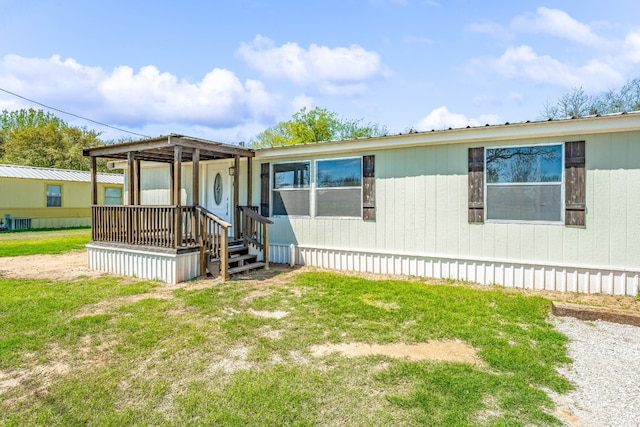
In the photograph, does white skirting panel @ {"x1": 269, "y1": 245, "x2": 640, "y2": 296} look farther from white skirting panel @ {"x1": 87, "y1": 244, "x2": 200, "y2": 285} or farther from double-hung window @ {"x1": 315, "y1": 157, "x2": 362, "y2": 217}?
white skirting panel @ {"x1": 87, "y1": 244, "x2": 200, "y2": 285}

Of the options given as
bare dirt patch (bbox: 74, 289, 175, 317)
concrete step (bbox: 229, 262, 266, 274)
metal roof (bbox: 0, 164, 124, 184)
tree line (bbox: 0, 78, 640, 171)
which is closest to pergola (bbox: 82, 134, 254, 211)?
concrete step (bbox: 229, 262, 266, 274)

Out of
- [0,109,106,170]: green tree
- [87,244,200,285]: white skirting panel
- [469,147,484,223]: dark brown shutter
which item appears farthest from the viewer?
[0,109,106,170]: green tree

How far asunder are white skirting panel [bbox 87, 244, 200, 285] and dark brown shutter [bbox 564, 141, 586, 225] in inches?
240

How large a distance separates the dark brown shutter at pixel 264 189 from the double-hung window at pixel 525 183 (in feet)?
14.5

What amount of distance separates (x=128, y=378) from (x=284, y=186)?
5426 mm

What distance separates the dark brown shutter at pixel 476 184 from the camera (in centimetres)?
591

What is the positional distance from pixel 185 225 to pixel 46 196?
594 inches

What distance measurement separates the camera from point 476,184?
594cm

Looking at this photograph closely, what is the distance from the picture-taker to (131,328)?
3973 mm

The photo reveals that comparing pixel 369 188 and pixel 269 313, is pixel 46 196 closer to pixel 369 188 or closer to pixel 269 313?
pixel 369 188

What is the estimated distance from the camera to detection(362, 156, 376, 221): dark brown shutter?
684 cm

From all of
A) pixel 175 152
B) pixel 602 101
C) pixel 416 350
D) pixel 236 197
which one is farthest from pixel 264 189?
pixel 602 101

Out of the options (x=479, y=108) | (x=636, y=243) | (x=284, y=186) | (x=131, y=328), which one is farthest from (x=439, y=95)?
(x=131, y=328)

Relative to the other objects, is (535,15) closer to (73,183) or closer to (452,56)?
(452,56)
